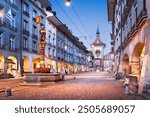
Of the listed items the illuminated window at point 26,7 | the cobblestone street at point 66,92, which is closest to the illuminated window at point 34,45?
the illuminated window at point 26,7

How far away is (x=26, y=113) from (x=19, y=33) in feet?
76.9

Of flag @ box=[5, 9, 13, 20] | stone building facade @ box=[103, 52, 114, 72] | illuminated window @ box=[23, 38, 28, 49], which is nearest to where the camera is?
flag @ box=[5, 9, 13, 20]

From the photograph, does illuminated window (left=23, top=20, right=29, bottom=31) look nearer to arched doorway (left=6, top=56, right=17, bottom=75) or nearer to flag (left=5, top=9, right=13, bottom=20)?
flag (left=5, top=9, right=13, bottom=20)

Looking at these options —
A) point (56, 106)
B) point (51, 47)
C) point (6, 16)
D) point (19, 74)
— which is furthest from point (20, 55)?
point (56, 106)

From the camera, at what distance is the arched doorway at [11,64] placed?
82.5 ft

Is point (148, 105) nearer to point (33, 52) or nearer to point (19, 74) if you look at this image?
point (19, 74)

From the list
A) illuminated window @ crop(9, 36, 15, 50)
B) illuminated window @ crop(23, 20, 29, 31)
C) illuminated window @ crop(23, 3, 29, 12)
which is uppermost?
illuminated window @ crop(23, 3, 29, 12)

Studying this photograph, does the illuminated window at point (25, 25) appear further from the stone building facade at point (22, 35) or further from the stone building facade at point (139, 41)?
the stone building facade at point (139, 41)

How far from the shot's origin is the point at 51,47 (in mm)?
38250

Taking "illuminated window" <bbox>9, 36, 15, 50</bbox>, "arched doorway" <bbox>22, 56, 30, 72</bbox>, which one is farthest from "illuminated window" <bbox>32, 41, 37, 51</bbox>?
"illuminated window" <bbox>9, 36, 15, 50</bbox>

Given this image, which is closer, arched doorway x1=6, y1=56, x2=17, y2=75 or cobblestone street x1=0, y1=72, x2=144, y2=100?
cobblestone street x1=0, y1=72, x2=144, y2=100

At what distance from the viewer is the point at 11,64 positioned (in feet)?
85.4

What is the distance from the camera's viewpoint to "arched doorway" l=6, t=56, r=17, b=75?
82.5 ft

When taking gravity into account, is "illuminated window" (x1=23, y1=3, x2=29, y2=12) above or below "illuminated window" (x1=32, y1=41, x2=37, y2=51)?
above
